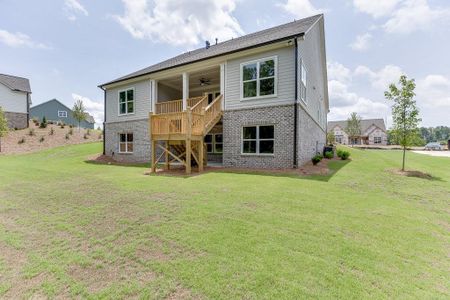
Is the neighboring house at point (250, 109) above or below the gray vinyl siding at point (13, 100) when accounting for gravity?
below

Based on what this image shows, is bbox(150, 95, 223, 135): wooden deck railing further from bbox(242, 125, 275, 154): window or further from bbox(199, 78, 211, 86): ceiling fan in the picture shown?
bbox(199, 78, 211, 86): ceiling fan

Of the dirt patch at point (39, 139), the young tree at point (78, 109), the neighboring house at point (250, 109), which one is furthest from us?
the young tree at point (78, 109)

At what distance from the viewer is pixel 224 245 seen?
330cm

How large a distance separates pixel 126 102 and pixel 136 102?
1176 mm

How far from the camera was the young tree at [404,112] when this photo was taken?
11.2m

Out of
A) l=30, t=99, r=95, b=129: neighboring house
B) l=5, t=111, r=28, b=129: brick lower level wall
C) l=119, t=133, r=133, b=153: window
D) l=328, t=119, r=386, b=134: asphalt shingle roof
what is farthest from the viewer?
l=328, t=119, r=386, b=134: asphalt shingle roof

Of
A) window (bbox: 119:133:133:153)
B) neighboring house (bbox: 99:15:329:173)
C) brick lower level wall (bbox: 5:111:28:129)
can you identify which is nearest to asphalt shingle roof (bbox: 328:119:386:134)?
neighboring house (bbox: 99:15:329:173)

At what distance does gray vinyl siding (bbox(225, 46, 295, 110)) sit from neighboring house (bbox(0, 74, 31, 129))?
32.7m

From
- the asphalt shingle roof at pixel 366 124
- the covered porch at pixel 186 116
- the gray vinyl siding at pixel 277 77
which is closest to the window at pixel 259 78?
the gray vinyl siding at pixel 277 77

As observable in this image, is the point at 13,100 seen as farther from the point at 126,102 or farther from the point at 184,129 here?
the point at 184,129

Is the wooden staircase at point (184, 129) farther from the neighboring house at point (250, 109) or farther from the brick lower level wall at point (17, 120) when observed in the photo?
the brick lower level wall at point (17, 120)

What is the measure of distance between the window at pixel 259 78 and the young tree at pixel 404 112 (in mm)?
6354

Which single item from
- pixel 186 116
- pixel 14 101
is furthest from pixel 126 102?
pixel 14 101

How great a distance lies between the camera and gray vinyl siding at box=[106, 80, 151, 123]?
16.1 metres
